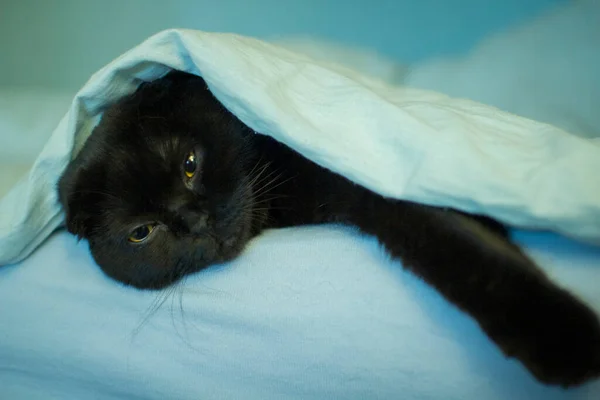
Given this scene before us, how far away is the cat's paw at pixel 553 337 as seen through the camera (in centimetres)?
50

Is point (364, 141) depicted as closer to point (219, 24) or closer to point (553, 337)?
point (553, 337)

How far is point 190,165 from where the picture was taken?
0.76m

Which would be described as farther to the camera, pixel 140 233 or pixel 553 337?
pixel 140 233

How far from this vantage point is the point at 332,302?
2.08 feet

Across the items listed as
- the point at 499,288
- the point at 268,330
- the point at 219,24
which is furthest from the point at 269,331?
the point at 219,24

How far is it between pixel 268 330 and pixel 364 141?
0.32 m

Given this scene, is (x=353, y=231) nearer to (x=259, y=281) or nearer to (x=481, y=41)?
(x=259, y=281)

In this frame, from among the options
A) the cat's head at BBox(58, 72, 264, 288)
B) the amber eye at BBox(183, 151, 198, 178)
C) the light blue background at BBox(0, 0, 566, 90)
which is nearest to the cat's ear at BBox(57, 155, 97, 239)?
the cat's head at BBox(58, 72, 264, 288)

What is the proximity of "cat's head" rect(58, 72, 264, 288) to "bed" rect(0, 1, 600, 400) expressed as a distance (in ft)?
0.15

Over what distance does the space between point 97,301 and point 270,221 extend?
13.2 inches

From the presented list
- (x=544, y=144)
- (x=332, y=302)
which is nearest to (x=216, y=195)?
(x=332, y=302)

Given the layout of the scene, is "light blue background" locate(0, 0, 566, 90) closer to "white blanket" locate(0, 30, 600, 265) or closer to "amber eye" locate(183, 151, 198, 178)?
"white blanket" locate(0, 30, 600, 265)

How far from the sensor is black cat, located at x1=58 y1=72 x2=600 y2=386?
627 millimetres

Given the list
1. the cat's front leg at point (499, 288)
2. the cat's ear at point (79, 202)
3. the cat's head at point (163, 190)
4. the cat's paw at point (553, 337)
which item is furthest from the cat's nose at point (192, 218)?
the cat's paw at point (553, 337)
